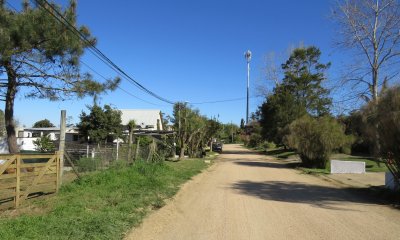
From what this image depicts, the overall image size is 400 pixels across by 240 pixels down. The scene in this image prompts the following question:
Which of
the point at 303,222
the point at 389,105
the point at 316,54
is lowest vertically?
the point at 303,222

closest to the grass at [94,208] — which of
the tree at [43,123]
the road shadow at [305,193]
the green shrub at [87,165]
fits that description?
the green shrub at [87,165]

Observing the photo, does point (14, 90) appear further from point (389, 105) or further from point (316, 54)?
point (316, 54)

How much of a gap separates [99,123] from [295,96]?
90.7 ft

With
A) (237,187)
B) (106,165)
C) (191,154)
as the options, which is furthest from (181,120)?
(237,187)

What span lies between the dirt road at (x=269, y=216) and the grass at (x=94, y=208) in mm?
484

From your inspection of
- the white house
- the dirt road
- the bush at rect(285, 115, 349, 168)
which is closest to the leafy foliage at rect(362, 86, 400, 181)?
the dirt road

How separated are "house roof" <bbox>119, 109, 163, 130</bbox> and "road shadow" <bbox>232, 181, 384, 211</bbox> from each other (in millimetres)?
45883

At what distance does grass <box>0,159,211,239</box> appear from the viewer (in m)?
8.02

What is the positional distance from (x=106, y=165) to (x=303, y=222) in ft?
39.7

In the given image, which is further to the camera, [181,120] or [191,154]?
[191,154]

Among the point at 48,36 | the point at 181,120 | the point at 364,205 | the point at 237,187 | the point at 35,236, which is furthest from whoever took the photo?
the point at 181,120

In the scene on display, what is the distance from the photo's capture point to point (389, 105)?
13.6m

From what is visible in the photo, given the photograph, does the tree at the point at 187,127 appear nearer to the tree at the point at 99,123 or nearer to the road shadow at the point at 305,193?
the tree at the point at 99,123

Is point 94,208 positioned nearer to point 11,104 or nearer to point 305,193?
point 305,193
